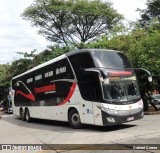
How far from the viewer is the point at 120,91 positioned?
12922mm

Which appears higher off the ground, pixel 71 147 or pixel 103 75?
pixel 103 75

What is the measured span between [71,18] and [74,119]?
29299 mm

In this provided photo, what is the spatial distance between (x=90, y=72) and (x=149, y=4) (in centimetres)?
3274

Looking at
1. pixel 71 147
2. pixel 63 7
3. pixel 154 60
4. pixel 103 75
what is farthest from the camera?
pixel 63 7

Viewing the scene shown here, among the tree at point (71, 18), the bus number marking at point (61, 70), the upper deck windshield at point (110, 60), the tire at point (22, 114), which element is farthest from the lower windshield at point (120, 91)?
the tree at point (71, 18)

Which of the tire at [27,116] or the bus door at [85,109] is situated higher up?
the bus door at [85,109]

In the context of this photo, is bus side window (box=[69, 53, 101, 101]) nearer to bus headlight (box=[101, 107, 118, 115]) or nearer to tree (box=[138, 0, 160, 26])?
bus headlight (box=[101, 107, 118, 115])

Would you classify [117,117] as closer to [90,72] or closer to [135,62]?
[90,72]

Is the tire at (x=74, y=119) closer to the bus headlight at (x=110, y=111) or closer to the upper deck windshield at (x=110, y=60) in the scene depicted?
the bus headlight at (x=110, y=111)

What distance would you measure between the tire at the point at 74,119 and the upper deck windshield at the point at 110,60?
9.50 ft

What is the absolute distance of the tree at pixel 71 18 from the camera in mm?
41000

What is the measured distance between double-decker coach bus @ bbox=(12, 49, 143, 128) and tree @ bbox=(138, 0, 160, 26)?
28192mm

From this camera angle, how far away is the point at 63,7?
40.7m

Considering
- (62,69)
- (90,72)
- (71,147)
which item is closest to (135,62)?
(62,69)
